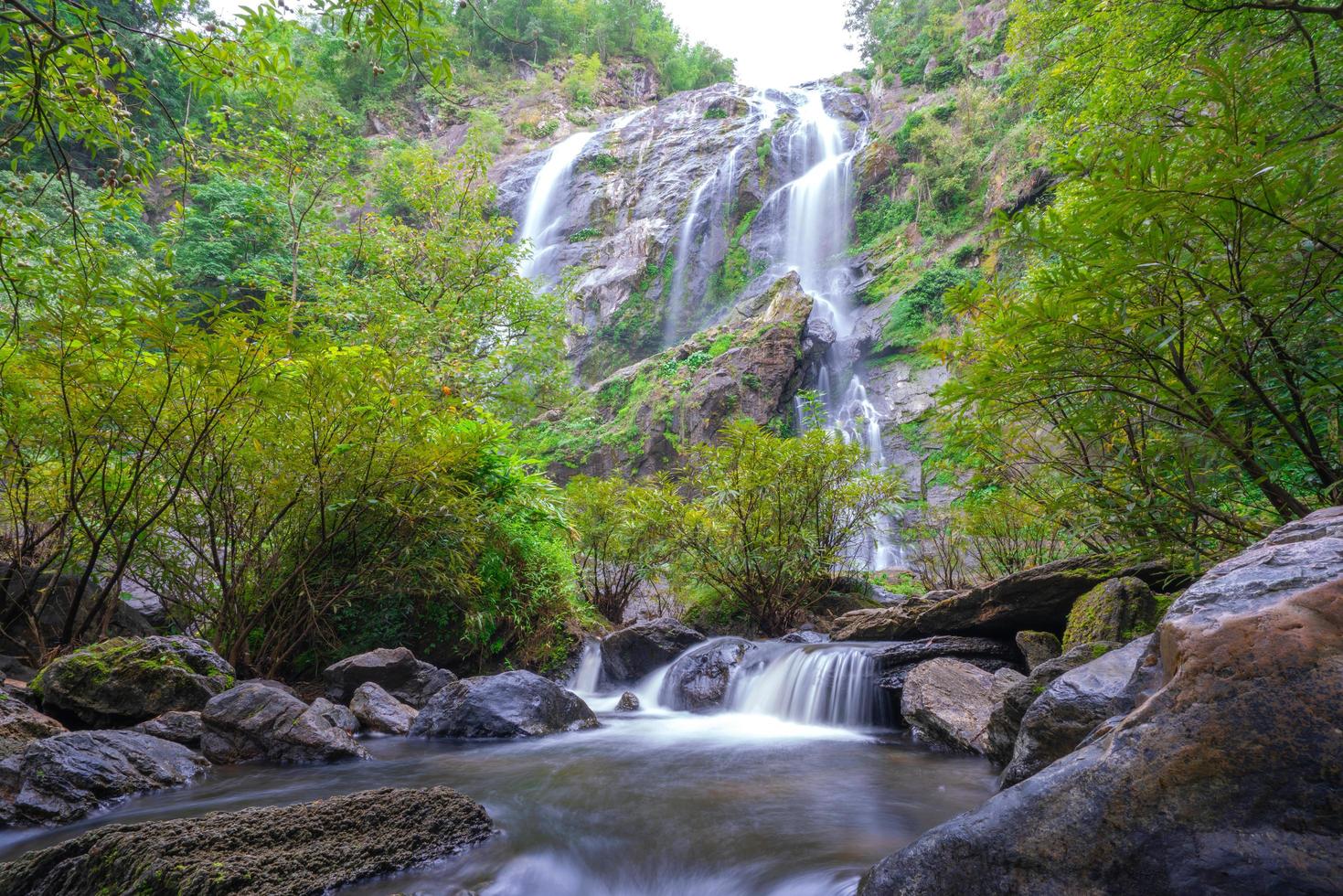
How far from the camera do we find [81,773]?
3.30m

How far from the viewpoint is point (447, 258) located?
10055mm

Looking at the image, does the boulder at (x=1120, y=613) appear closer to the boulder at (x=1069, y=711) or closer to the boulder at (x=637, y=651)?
the boulder at (x=1069, y=711)

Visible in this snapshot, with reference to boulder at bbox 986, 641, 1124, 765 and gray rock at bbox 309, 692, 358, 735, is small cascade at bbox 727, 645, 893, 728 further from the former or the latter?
gray rock at bbox 309, 692, 358, 735

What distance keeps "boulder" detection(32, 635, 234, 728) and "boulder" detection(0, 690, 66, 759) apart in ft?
0.72

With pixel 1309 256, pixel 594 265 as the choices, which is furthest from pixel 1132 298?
pixel 594 265

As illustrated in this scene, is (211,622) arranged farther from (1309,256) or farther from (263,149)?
(1309,256)

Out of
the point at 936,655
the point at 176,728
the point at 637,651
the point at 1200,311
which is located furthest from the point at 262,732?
the point at 1200,311

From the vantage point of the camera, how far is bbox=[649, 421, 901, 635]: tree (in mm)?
7945

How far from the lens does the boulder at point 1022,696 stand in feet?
11.4

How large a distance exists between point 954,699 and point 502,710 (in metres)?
3.70

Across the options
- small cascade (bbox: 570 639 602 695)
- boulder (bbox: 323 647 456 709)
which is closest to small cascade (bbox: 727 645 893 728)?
small cascade (bbox: 570 639 602 695)

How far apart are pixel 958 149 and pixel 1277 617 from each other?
24399 mm

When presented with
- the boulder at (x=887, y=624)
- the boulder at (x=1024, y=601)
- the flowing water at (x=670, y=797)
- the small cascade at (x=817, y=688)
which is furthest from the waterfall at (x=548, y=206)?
the flowing water at (x=670, y=797)

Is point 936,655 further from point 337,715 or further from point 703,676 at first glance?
point 337,715
